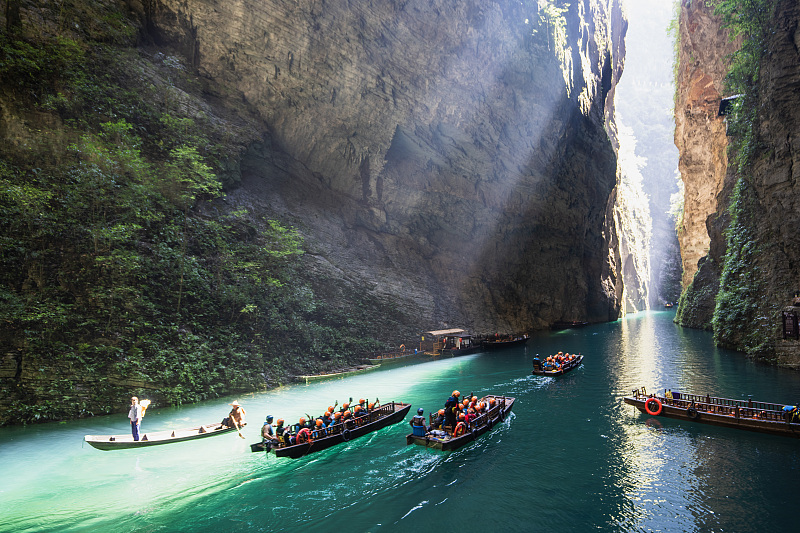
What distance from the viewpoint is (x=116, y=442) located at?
13.4 metres

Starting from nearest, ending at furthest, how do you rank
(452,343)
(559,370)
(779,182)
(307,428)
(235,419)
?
1. (307,428)
2. (235,419)
3. (779,182)
4. (559,370)
5. (452,343)

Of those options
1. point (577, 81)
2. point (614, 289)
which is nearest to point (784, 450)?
point (577, 81)

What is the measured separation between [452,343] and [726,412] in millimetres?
23492

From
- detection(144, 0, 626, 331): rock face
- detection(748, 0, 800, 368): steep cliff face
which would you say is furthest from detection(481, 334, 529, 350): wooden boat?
detection(748, 0, 800, 368): steep cliff face

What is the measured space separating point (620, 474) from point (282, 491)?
35.1ft

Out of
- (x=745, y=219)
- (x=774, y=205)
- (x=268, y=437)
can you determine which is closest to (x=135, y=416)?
(x=268, y=437)

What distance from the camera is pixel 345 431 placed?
605 inches

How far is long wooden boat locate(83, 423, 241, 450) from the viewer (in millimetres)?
13320

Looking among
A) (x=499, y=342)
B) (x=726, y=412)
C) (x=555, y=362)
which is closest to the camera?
(x=726, y=412)

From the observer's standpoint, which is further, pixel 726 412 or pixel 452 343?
pixel 452 343

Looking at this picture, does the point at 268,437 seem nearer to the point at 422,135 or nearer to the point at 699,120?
the point at 422,135

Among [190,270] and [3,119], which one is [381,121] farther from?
[3,119]

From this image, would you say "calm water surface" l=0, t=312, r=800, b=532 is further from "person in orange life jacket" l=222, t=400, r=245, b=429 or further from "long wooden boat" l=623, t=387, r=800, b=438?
"person in orange life jacket" l=222, t=400, r=245, b=429

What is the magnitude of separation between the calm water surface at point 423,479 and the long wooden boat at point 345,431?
36cm
